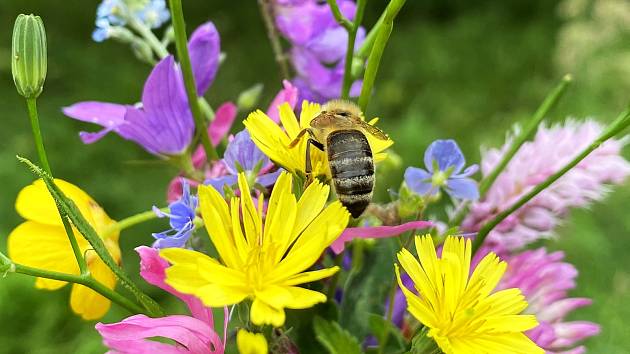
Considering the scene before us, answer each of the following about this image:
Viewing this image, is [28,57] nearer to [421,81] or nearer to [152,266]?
[152,266]

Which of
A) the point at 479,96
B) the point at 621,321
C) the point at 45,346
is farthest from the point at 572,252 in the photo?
the point at 479,96

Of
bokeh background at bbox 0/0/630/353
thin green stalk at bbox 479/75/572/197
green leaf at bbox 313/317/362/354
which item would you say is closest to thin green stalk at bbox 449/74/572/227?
thin green stalk at bbox 479/75/572/197

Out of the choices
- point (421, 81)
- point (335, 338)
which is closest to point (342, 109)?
point (335, 338)

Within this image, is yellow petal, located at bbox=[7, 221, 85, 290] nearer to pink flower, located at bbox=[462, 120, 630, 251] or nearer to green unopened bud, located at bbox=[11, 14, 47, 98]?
green unopened bud, located at bbox=[11, 14, 47, 98]

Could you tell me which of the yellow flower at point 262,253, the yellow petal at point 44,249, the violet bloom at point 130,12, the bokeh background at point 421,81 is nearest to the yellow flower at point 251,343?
the yellow flower at point 262,253

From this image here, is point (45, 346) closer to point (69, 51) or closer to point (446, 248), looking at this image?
point (446, 248)

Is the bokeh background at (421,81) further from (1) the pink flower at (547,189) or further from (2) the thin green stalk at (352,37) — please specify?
(2) the thin green stalk at (352,37)
